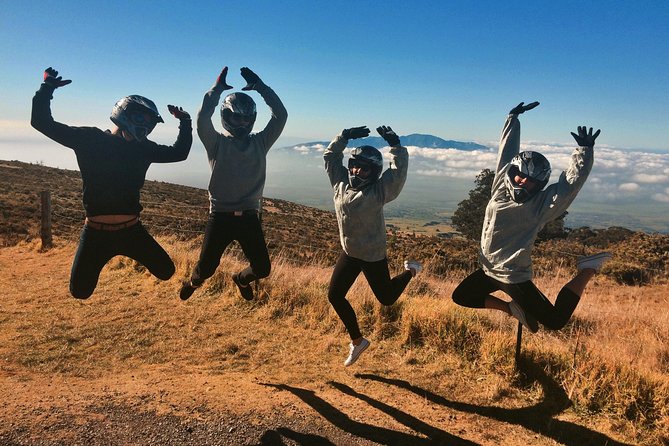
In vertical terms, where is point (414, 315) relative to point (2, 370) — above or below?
above

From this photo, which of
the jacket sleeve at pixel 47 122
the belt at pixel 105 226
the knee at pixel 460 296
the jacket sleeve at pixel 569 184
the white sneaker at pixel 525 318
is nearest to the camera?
the jacket sleeve at pixel 569 184

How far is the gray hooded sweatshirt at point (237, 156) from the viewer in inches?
172

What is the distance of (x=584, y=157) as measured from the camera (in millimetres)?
3627

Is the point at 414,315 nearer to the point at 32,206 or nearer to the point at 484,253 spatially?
the point at 484,253

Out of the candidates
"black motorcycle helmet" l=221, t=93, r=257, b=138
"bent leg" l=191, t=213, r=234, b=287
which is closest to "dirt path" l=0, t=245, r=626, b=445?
"bent leg" l=191, t=213, r=234, b=287

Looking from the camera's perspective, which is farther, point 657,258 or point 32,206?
point 32,206

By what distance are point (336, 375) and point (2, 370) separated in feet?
13.3

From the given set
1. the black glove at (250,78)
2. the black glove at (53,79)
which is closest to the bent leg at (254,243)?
the black glove at (250,78)

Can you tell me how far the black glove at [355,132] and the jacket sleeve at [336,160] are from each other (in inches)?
3.0

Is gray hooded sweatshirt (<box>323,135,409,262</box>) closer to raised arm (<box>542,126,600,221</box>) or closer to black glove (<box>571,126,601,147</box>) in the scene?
raised arm (<box>542,126,600,221</box>)

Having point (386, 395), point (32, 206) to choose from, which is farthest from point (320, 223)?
point (386, 395)

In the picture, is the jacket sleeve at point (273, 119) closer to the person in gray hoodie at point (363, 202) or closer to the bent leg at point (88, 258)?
the person in gray hoodie at point (363, 202)

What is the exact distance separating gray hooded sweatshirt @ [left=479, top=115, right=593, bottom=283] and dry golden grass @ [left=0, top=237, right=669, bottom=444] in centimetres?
129

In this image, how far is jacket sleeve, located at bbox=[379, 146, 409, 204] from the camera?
13.5 ft
